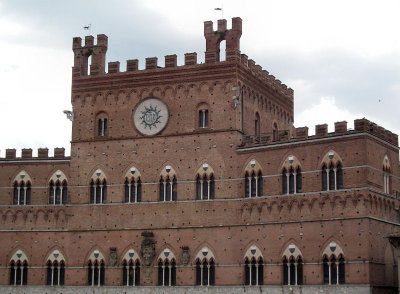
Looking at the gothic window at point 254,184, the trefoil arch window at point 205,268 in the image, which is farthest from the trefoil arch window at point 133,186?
the gothic window at point 254,184

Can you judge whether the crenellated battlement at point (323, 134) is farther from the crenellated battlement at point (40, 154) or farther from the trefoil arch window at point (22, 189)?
the trefoil arch window at point (22, 189)

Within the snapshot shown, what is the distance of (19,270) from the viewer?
175ft

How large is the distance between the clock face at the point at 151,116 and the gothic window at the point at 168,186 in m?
2.89

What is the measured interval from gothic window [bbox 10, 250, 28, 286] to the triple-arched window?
9.53 metres

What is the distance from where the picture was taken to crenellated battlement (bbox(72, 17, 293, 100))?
51875 millimetres

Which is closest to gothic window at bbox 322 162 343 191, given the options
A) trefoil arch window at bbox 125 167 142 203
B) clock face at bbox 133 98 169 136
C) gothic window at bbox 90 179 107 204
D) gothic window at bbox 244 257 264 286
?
gothic window at bbox 244 257 264 286

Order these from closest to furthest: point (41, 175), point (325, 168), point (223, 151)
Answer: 1. point (325, 168)
2. point (223, 151)
3. point (41, 175)

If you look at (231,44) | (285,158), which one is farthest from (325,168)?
(231,44)

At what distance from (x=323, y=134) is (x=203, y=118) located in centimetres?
867

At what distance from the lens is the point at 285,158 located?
157ft

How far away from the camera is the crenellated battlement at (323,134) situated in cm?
4566

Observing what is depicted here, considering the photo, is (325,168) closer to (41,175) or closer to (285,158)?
(285,158)

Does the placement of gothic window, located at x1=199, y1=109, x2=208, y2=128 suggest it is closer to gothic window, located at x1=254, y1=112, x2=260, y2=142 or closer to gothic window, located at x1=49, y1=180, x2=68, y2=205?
gothic window, located at x1=254, y1=112, x2=260, y2=142

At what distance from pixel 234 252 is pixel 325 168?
7.79 m
